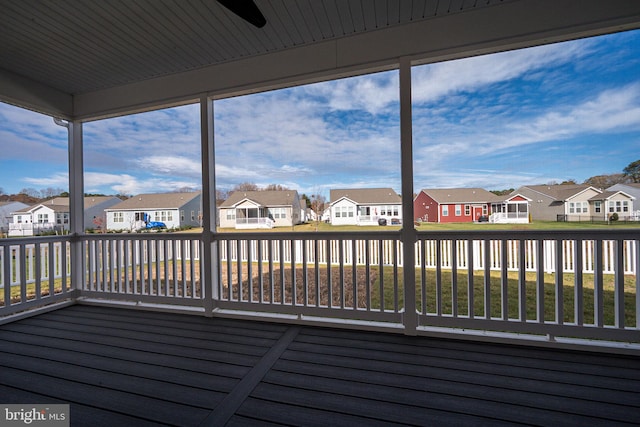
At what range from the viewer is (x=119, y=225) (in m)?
3.66

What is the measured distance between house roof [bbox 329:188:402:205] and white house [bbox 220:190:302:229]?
0.42m

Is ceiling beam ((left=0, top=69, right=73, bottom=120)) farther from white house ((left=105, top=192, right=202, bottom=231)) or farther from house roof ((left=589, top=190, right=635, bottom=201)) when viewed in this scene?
house roof ((left=589, top=190, right=635, bottom=201))

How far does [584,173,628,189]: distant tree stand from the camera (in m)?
2.24

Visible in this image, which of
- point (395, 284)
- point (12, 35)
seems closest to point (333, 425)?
point (395, 284)

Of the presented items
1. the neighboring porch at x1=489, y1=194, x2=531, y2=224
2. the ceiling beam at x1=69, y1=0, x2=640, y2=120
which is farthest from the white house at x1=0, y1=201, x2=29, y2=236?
the neighboring porch at x1=489, y1=194, x2=531, y2=224

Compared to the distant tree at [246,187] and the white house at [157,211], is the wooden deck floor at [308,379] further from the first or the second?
the distant tree at [246,187]

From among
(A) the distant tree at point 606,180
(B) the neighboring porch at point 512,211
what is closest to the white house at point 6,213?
(B) the neighboring porch at point 512,211

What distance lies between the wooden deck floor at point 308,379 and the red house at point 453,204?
40.8 inches

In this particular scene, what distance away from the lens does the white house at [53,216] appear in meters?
3.27

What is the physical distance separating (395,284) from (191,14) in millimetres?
2780

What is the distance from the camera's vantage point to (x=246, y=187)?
3092 millimetres

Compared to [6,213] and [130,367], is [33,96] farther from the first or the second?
[130,367]

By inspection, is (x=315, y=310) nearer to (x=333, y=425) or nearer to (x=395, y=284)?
(x=395, y=284)

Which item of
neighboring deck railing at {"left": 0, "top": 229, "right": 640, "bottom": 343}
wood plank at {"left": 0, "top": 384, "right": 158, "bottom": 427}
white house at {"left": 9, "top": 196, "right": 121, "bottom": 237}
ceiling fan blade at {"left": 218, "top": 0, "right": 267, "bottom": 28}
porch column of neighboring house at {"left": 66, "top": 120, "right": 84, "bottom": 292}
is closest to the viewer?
wood plank at {"left": 0, "top": 384, "right": 158, "bottom": 427}
